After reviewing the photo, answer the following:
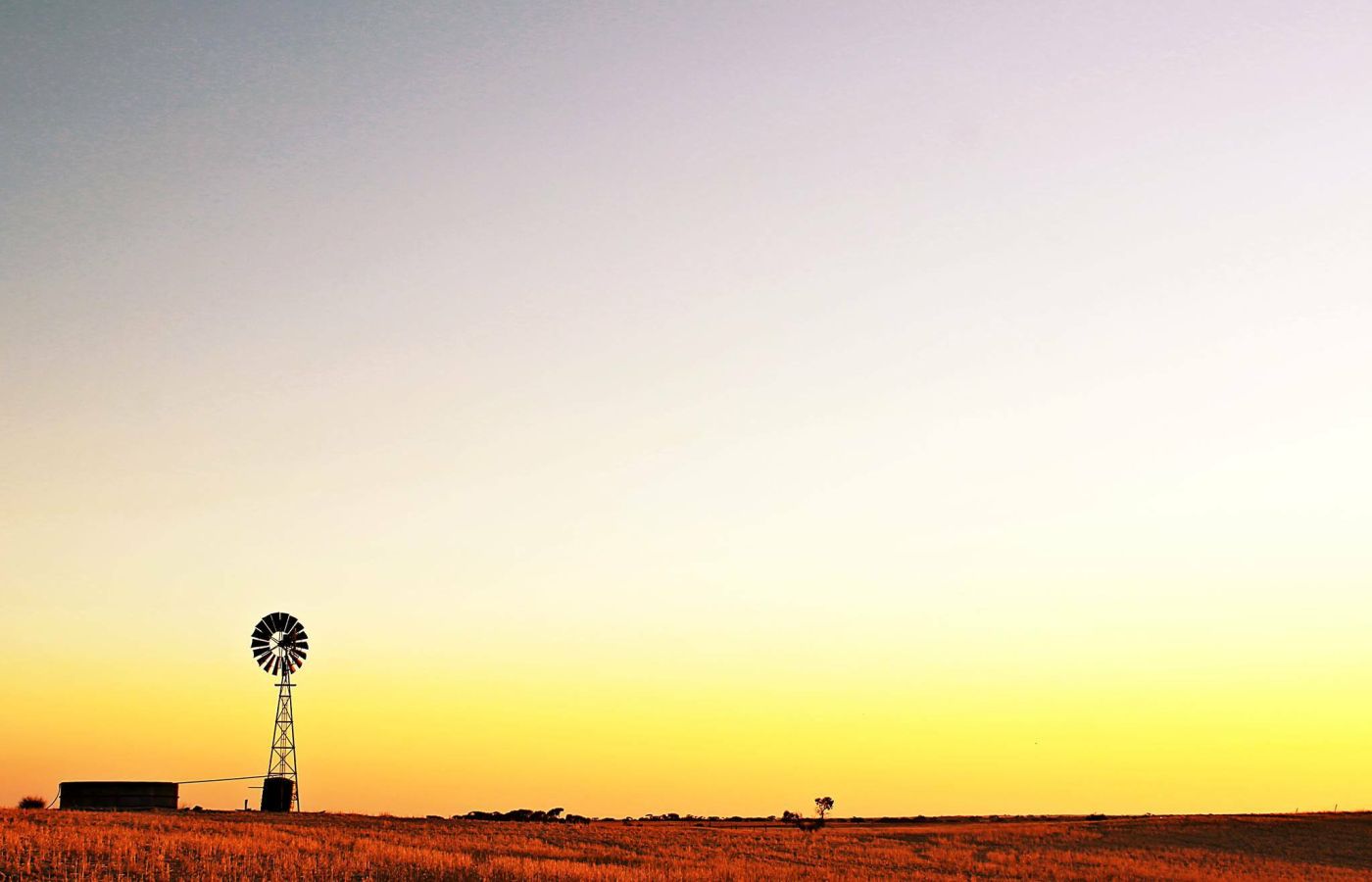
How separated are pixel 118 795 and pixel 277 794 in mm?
11408

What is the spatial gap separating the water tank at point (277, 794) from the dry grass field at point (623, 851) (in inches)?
614

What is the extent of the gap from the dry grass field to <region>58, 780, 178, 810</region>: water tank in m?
10.1

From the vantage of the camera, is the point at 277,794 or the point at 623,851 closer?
the point at 623,851

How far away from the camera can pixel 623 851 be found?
1864 inches

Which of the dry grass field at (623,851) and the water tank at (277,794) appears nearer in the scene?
the dry grass field at (623,851)

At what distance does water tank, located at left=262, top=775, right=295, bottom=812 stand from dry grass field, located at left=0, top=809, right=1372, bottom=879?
51.2ft

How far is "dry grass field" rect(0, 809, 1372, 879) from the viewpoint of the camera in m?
31.1

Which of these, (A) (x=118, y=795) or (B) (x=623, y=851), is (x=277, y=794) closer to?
(A) (x=118, y=795)

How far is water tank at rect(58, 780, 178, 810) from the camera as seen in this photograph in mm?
66562

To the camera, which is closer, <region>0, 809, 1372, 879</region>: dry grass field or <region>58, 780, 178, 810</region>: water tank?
<region>0, 809, 1372, 879</region>: dry grass field

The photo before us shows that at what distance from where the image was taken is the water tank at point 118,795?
218 feet

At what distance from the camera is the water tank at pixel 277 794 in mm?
75812

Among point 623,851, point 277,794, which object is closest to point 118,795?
point 277,794

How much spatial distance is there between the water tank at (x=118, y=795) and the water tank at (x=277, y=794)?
746 cm
